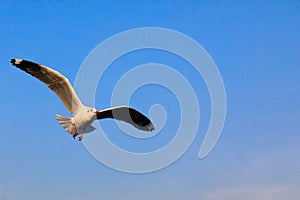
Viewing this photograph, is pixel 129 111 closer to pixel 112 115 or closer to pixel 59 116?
pixel 112 115

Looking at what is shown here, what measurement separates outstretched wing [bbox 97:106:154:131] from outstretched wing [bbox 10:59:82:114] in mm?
1485

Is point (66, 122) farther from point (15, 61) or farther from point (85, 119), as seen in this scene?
point (15, 61)

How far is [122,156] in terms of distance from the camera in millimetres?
37688

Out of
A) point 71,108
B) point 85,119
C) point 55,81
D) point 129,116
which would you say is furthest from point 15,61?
point 129,116

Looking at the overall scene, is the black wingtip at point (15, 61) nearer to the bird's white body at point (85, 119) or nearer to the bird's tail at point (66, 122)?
the bird's tail at point (66, 122)

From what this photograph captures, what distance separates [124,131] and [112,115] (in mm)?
1291

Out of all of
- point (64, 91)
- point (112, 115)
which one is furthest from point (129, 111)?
point (64, 91)

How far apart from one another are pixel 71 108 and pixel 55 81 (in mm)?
1463

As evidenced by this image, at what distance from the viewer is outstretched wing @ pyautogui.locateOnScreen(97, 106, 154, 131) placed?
120 feet

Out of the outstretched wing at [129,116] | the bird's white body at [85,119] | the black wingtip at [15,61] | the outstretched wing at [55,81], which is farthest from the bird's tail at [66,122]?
the black wingtip at [15,61]

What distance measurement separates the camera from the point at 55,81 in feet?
123

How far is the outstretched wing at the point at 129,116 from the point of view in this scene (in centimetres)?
3666

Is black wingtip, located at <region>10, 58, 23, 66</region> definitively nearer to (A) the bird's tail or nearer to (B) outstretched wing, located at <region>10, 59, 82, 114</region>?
(B) outstretched wing, located at <region>10, 59, 82, 114</region>

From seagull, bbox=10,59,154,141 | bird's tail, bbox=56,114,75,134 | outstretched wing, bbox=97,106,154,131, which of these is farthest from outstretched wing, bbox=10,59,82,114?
outstretched wing, bbox=97,106,154,131
